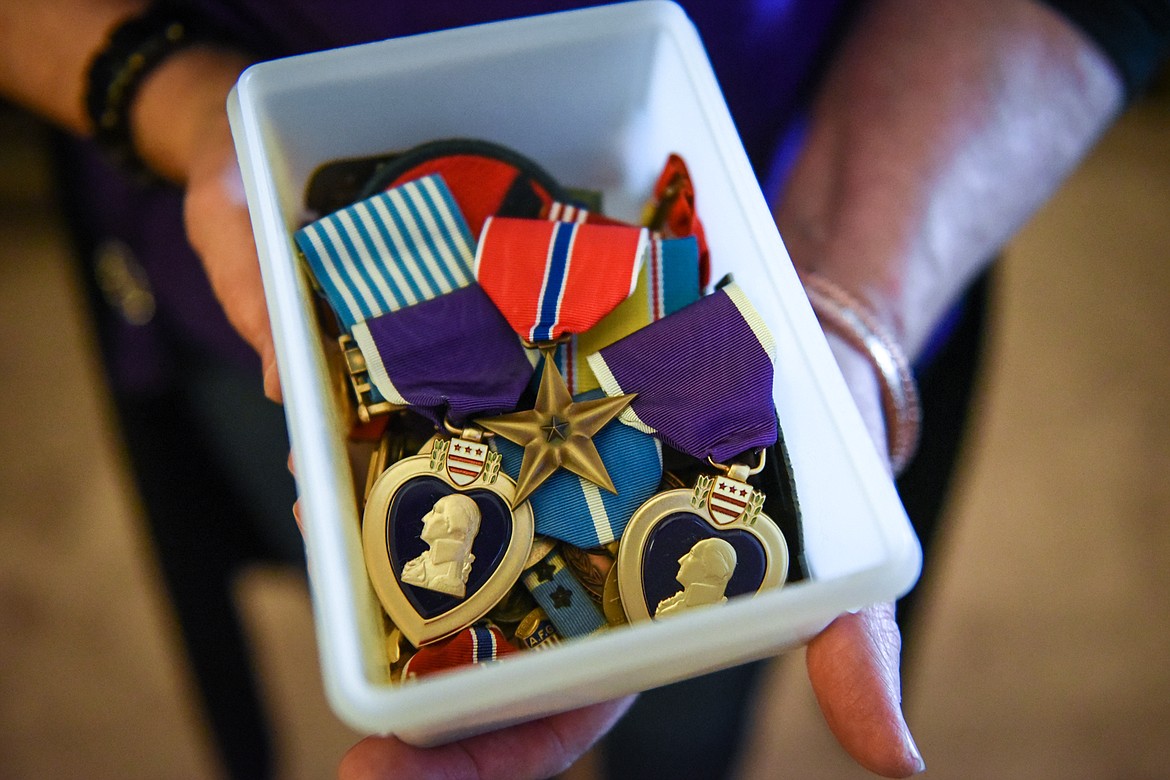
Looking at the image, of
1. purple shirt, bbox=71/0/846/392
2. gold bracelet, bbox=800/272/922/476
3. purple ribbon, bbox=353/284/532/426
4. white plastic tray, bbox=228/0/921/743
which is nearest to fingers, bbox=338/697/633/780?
white plastic tray, bbox=228/0/921/743

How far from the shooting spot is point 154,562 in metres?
1.13

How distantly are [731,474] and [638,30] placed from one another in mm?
378

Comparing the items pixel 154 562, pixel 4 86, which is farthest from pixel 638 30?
pixel 154 562

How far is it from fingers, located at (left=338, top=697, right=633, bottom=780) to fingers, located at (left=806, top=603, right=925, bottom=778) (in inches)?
7.0

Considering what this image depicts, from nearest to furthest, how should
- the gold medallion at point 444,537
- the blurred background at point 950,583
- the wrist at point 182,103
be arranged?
1. the gold medallion at point 444,537
2. the wrist at point 182,103
3. the blurred background at point 950,583

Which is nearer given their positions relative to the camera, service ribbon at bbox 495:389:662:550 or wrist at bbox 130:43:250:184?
service ribbon at bbox 495:389:662:550

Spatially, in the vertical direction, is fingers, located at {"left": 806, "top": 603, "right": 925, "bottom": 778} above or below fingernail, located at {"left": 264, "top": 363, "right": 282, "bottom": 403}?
below

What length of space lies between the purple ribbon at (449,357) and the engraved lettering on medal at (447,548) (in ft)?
0.22

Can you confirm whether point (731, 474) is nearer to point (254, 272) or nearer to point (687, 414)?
point (687, 414)

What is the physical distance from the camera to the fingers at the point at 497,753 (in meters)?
0.62

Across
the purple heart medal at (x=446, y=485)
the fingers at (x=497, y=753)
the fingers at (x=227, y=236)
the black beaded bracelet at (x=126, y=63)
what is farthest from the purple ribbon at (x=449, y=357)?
the black beaded bracelet at (x=126, y=63)

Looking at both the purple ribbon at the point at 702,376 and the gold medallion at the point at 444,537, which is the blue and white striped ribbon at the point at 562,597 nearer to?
the gold medallion at the point at 444,537

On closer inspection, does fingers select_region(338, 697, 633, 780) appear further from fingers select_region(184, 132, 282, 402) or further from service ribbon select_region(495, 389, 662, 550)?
fingers select_region(184, 132, 282, 402)

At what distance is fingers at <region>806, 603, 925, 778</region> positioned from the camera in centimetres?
59
